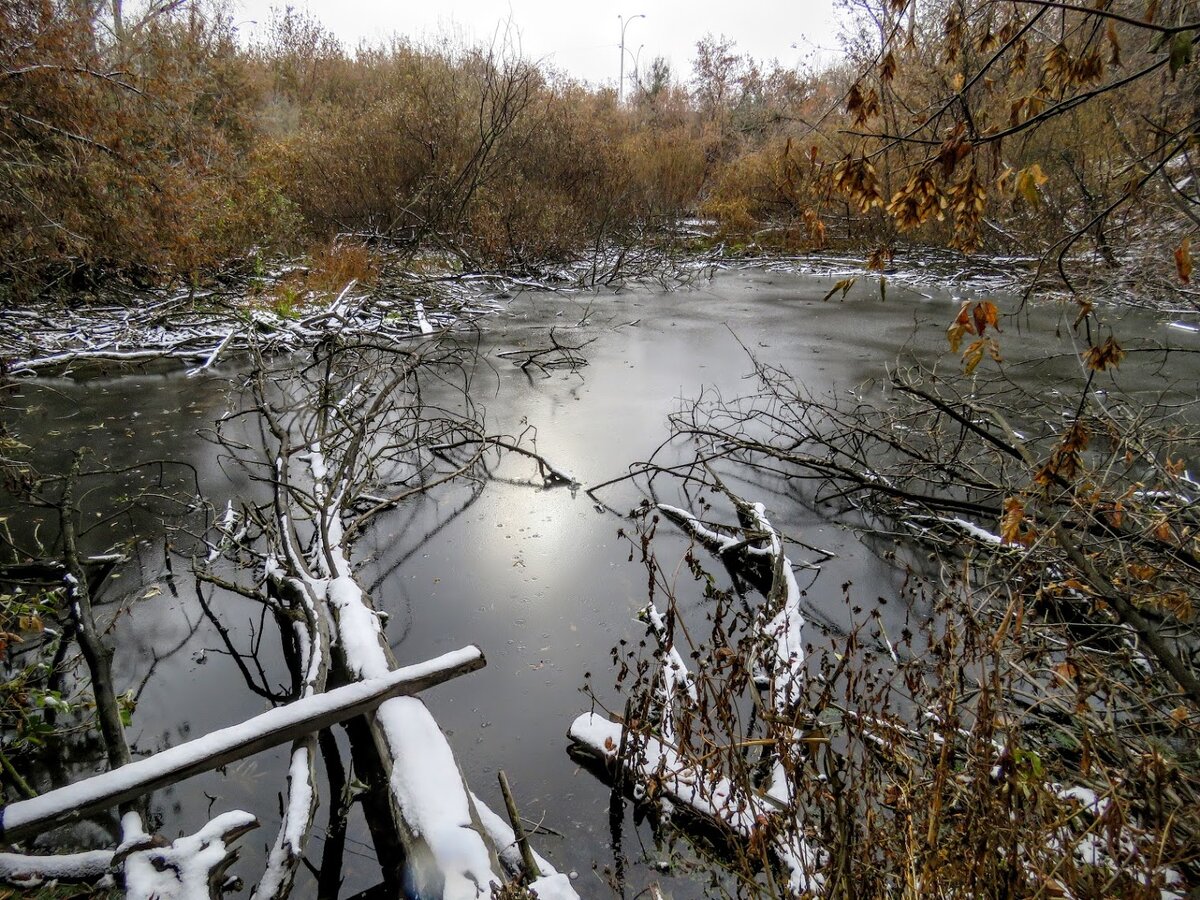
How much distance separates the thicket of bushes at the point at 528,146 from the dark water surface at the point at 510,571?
154 cm

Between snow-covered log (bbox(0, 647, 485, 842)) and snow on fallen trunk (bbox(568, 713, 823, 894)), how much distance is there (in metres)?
0.66

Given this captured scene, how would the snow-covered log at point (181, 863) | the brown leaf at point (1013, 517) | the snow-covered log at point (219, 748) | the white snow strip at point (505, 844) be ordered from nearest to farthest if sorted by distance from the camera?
the snow-covered log at point (181, 863) < the snow-covered log at point (219, 748) < the white snow strip at point (505, 844) < the brown leaf at point (1013, 517)

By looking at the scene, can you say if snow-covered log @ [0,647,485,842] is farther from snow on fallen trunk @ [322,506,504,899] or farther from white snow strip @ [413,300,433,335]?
white snow strip @ [413,300,433,335]

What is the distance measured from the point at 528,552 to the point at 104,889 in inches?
123

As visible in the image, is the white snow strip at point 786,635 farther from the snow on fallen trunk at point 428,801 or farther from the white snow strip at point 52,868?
the white snow strip at point 52,868

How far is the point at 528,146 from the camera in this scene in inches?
671

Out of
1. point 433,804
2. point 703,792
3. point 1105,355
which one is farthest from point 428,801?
point 1105,355

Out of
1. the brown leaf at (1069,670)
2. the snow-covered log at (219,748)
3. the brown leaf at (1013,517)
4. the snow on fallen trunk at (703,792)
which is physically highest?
the brown leaf at (1013,517)

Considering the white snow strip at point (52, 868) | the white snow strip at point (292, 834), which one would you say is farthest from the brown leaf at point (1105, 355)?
the white snow strip at point (52, 868)

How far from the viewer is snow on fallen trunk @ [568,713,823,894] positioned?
2238 mm

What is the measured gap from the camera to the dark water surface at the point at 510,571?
3.08 metres

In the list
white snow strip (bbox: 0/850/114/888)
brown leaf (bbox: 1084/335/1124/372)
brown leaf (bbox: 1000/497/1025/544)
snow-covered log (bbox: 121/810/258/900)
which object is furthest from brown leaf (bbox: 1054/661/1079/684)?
white snow strip (bbox: 0/850/114/888)

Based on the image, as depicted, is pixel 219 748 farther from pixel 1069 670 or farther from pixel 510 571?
pixel 1069 670

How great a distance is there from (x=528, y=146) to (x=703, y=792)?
17017mm
